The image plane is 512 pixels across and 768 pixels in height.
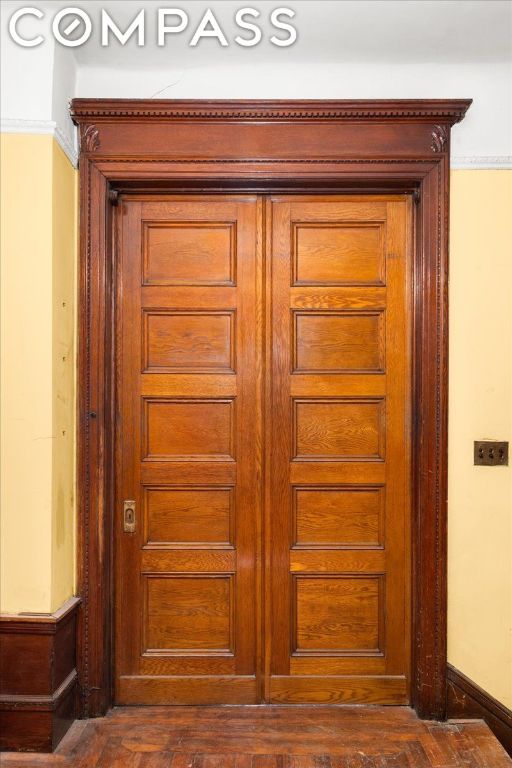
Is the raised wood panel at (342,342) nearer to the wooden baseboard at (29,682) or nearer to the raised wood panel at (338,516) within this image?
the raised wood panel at (338,516)

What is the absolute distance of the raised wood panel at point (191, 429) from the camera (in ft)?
8.27

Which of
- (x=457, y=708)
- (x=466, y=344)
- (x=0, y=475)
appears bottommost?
(x=457, y=708)

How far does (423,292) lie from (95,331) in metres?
1.35

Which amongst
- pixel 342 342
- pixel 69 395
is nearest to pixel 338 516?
pixel 342 342

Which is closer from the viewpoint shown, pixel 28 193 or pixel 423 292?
pixel 28 193

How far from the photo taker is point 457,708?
239 cm

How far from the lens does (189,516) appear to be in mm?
2521

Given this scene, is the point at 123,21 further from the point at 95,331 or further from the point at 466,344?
the point at 466,344

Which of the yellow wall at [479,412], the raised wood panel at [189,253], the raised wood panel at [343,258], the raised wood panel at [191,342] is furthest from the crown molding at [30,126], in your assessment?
the yellow wall at [479,412]

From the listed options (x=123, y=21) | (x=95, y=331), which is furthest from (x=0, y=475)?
(x=123, y=21)

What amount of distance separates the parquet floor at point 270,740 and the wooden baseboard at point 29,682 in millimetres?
65

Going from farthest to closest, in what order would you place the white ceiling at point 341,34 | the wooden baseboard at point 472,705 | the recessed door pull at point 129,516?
the recessed door pull at point 129,516, the wooden baseboard at point 472,705, the white ceiling at point 341,34

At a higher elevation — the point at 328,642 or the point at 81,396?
the point at 81,396

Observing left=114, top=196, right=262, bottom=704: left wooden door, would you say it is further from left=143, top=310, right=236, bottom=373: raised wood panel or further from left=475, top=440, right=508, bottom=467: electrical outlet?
left=475, top=440, right=508, bottom=467: electrical outlet
